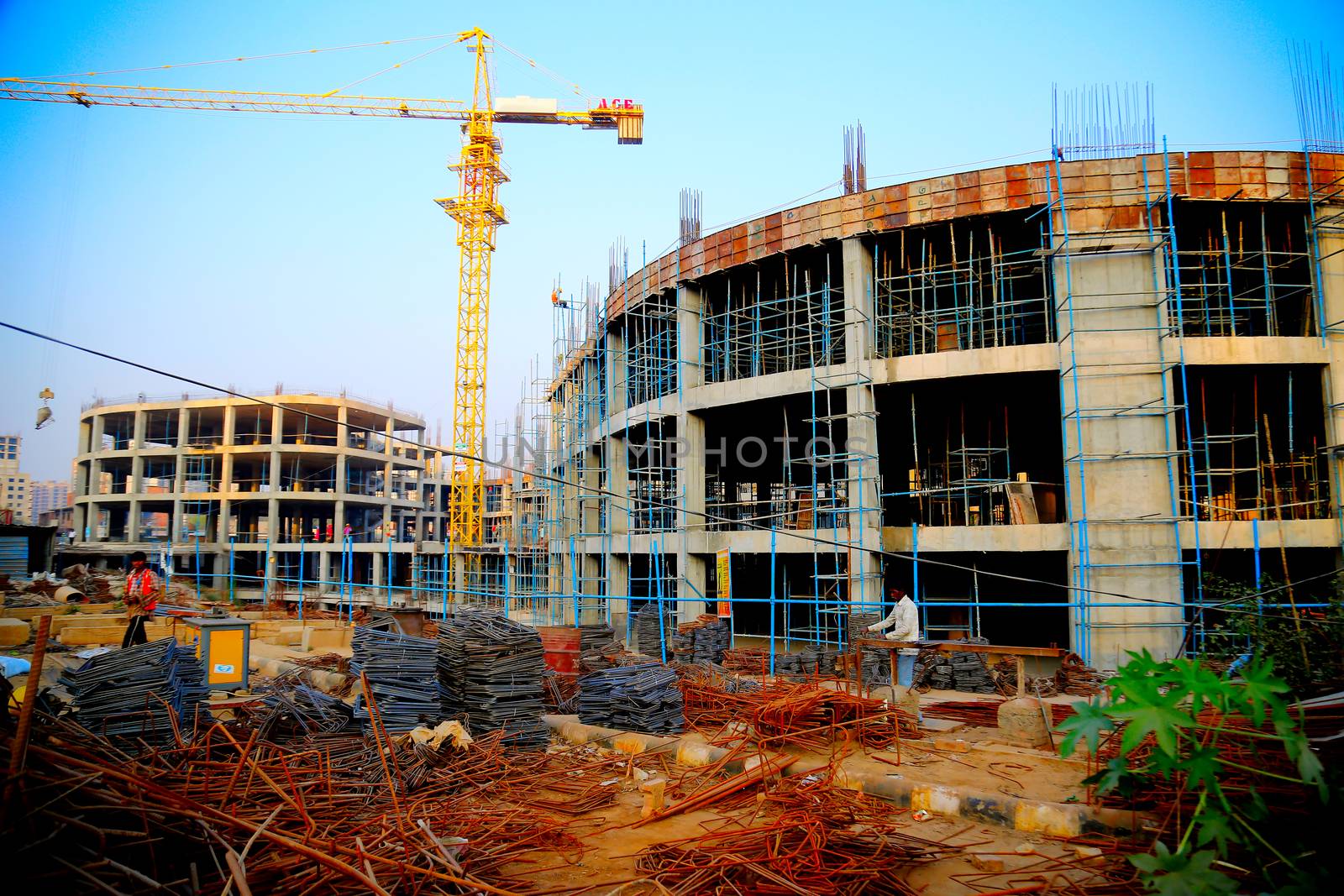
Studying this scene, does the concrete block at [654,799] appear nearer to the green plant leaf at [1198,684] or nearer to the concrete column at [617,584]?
the green plant leaf at [1198,684]

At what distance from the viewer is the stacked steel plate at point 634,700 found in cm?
920

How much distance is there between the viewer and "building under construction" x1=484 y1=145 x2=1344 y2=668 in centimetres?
1472

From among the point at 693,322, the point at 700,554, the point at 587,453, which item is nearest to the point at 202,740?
the point at 700,554

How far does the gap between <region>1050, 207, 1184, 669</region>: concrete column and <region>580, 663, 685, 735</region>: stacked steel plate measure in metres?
8.82

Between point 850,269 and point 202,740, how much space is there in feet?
45.7

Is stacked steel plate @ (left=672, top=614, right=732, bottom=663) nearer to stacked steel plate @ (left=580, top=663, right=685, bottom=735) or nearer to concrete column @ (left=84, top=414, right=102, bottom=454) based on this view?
stacked steel plate @ (left=580, top=663, right=685, bottom=735)

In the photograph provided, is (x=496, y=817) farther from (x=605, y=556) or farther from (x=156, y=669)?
(x=605, y=556)

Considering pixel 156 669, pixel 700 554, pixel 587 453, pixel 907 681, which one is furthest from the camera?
pixel 587 453

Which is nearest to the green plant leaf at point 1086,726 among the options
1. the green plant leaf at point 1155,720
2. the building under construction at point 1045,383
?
the green plant leaf at point 1155,720

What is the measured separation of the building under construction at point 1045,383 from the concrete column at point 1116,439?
40mm

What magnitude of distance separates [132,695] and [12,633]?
11057mm

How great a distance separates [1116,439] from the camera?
1494cm

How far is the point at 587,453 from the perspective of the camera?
26.6 m

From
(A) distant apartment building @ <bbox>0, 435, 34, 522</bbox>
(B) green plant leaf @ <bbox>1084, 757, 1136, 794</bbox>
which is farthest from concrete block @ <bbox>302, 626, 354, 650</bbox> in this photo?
(A) distant apartment building @ <bbox>0, 435, 34, 522</bbox>
